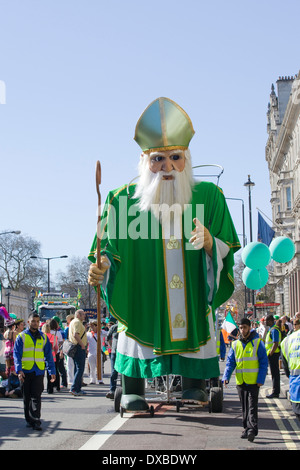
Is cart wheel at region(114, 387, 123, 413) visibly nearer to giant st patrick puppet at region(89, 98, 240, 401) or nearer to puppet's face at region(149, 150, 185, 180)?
giant st patrick puppet at region(89, 98, 240, 401)

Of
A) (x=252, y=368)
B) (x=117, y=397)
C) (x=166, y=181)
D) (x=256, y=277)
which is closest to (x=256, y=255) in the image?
(x=256, y=277)

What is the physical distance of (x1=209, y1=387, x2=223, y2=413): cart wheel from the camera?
11234 mm

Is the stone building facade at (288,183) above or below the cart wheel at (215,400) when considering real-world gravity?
above

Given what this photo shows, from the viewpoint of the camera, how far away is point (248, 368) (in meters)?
9.48

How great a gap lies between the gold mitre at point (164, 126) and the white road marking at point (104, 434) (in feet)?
11.1

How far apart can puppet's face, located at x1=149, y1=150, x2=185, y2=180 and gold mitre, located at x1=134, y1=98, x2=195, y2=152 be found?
0.06m

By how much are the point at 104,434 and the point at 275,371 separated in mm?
7268

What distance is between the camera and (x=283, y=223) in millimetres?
70938

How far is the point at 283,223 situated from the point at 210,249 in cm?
6340

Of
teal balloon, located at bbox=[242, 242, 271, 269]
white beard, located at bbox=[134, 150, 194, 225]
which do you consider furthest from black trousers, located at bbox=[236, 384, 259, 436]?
teal balloon, located at bbox=[242, 242, 271, 269]

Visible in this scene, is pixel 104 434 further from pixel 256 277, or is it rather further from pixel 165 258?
pixel 256 277

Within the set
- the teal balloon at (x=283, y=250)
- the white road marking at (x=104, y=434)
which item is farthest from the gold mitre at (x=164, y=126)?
the teal balloon at (x=283, y=250)

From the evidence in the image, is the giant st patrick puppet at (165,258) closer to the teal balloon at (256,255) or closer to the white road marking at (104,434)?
the white road marking at (104,434)

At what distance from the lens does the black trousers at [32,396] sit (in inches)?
407
